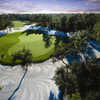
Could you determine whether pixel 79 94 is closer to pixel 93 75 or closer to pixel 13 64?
pixel 93 75

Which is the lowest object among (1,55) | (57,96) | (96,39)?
(57,96)

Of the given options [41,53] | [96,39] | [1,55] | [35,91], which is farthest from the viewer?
[96,39]

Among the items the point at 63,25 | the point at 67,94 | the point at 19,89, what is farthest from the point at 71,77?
the point at 63,25

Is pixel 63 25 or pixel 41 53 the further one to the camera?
pixel 63 25

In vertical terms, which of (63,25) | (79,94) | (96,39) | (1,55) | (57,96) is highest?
(63,25)

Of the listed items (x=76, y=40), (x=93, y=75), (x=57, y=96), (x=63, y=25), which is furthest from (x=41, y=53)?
(x=63, y=25)

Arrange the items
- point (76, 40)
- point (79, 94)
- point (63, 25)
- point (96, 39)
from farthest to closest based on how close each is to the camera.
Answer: point (63, 25), point (96, 39), point (76, 40), point (79, 94)

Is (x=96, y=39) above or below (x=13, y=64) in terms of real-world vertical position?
above

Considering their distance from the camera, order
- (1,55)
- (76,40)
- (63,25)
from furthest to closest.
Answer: (63,25)
(1,55)
(76,40)

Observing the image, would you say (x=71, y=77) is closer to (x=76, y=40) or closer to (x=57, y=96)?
(x=57, y=96)
